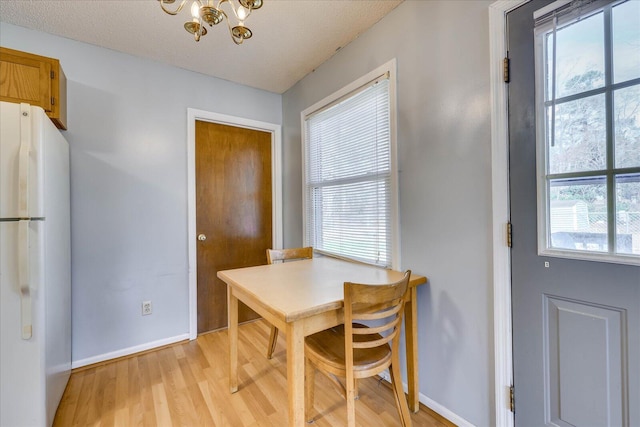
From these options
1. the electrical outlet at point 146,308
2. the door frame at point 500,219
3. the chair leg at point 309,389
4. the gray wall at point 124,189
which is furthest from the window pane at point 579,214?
the electrical outlet at point 146,308

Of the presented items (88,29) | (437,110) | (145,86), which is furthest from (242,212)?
(437,110)

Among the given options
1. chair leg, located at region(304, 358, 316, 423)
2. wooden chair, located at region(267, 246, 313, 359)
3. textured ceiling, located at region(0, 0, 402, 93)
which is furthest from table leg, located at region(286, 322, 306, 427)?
textured ceiling, located at region(0, 0, 402, 93)

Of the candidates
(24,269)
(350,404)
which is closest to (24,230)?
(24,269)

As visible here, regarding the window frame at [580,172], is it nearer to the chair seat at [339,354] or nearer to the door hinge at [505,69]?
the door hinge at [505,69]

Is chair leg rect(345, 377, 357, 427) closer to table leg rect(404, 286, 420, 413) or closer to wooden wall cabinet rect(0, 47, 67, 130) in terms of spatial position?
table leg rect(404, 286, 420, 413)

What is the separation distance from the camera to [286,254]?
89.0 inches

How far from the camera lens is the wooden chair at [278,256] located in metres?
2.17

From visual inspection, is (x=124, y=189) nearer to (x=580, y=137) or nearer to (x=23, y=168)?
(x=23, y=168)

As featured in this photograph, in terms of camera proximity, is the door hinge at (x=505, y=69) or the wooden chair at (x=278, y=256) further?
the wooden chair at (x=278, y=256)

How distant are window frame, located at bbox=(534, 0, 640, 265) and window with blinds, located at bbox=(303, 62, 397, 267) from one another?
2.53 ft

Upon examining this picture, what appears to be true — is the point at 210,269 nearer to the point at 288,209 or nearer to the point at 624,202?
the point at 288,209

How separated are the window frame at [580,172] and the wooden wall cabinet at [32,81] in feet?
9.18

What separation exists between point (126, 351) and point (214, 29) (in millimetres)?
2653

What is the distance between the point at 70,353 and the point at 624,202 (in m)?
3.29
